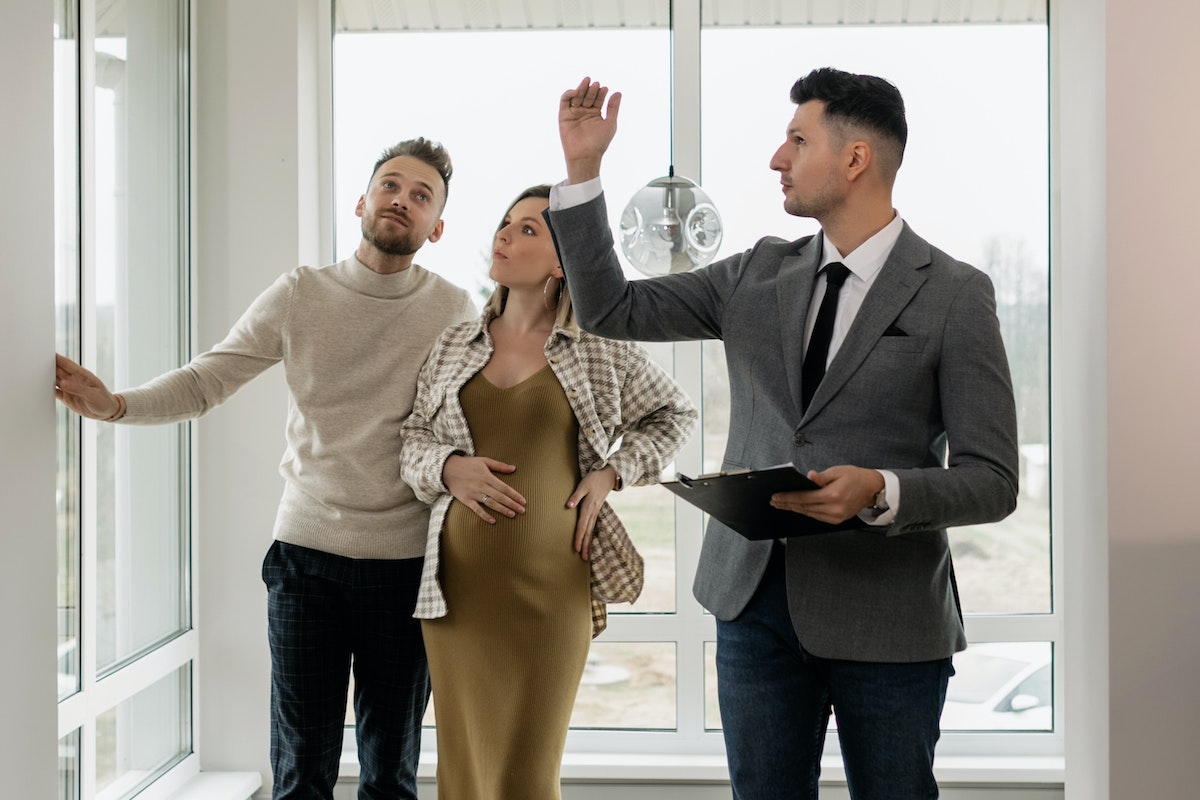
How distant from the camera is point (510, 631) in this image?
86.0 inches

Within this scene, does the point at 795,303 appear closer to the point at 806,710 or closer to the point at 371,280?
the point at 806,710

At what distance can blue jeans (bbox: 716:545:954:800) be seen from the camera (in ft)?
5.44

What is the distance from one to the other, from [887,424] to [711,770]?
5.49 ft

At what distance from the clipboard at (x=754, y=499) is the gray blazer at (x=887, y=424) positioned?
10cm

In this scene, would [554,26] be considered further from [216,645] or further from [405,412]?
[216,645]

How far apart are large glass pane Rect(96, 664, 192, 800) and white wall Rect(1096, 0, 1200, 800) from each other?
2.19 meters

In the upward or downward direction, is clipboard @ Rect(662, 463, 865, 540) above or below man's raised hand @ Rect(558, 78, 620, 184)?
below

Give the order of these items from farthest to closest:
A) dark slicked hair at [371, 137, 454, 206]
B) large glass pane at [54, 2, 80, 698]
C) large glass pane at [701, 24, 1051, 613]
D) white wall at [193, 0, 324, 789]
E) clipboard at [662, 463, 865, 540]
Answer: large glass pane at [701, 24, 1051, 613] → white wall at [193, 0, 324, 789] → dark slicked hair at [371, 137, 454, 206] → large glass pane at [54, 2, 80, 698] → clipboard at [662, 463, 865, 540]

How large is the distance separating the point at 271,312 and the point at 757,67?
5.22 ft

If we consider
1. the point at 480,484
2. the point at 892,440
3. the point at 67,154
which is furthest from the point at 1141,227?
the point at 67,154

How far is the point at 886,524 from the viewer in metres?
1.56

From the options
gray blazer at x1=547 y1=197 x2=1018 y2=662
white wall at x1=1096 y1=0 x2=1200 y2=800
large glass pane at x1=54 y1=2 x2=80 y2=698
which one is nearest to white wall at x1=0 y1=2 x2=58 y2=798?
large glass pane at x1=54 y1=2 x2=80 y2=698

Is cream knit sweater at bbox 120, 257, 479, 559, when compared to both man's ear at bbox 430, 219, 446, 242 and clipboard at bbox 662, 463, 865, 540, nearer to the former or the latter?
man's ear at bbox 430, 219, 446, 242

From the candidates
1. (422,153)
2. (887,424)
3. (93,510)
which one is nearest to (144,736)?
(93,510)
